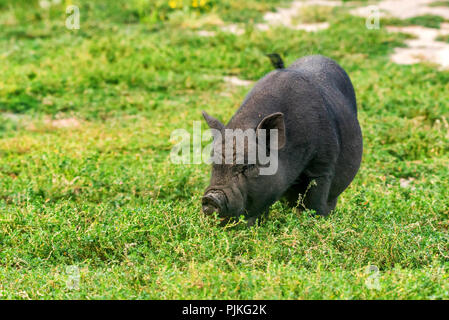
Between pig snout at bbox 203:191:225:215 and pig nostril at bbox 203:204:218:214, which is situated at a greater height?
pig snout at bbox 203:191:225:215

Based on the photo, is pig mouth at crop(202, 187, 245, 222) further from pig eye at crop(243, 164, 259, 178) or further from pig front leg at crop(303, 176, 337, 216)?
pig front leg at crop(303, 176, 337, 216)

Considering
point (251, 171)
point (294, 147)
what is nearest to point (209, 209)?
point (251, 171)

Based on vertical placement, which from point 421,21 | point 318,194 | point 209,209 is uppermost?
point 421,21

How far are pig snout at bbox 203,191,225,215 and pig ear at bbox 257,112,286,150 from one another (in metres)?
0.62

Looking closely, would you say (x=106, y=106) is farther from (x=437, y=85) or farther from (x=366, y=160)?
(x=437, y=85)

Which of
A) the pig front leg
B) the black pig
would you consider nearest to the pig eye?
the black pig

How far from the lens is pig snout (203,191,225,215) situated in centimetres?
454

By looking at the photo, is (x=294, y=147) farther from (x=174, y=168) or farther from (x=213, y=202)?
(x=174, y=168)

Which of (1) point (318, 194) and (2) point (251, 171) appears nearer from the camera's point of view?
(2) point (251, 171)

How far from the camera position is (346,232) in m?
4.98

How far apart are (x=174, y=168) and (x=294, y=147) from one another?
2378 mm

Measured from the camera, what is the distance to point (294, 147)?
201 inches

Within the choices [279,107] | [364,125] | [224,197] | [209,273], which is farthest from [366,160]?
[209,273]
